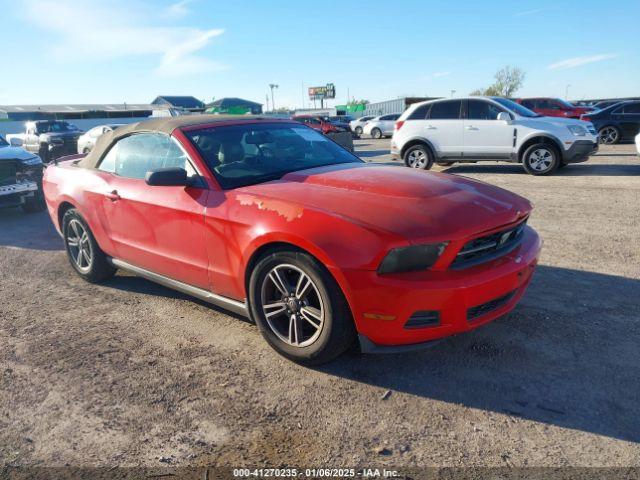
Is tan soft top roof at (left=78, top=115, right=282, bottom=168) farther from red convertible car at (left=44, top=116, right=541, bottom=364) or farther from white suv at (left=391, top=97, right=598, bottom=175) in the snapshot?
white suv at (left=391, top=97, right=598, bottom=175)

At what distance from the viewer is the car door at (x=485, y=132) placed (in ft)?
34.1

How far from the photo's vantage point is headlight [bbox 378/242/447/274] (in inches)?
101

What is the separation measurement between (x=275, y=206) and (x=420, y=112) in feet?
30.1

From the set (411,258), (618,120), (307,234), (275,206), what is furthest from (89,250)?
(618,120)

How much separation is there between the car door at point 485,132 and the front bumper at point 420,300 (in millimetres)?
8484

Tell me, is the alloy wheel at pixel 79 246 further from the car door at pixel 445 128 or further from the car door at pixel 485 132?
the car door at pixel 485 132

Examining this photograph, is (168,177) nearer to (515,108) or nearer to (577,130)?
(515,108)

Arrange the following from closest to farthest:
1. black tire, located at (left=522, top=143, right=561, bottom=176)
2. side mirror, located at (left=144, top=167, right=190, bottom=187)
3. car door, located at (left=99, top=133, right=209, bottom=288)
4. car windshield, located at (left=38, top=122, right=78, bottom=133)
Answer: side mirror, located at (left=144, top=167, right=190, bottom=187), car door, located at (left=99, top=133, right=209, bottom=288), black tire, located at (left=522, top=143, right=561, bottom=176), car windshield, located at (left=38, top=122, right=78, bottom=133)

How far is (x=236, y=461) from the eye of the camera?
2242mm

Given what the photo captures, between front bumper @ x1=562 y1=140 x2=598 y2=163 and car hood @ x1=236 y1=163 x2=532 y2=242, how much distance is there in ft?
25.8

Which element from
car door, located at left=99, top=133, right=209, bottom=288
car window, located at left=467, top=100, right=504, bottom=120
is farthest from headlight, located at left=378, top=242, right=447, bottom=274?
car window, located at left=467, top=100, right=504, bottom=120

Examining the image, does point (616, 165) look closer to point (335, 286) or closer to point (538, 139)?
Answer: point (538, 139)

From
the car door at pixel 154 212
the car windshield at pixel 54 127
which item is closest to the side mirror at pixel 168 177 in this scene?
the car door at pixel 154 212

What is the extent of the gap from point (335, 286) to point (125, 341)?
178 cm
